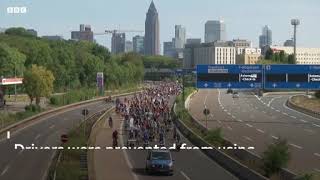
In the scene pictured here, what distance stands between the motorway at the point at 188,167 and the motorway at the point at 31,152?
439cm

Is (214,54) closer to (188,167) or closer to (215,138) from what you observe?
(215,138)

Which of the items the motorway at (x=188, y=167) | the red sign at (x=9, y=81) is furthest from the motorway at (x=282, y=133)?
the red sign at (x=9, y=81)

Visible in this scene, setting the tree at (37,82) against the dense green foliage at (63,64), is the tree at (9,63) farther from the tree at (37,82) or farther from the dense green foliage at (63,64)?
the tree at (37,82)

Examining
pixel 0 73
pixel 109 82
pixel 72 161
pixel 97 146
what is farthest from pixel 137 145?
pixel 109 82

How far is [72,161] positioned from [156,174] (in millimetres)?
3782

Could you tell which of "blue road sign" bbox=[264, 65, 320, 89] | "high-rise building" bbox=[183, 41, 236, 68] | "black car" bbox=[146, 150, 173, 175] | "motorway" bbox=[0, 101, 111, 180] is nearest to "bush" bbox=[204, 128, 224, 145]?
"blue road sign" bbox=[264, 65, 320, 89]

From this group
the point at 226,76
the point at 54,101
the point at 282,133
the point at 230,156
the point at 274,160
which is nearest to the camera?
the point at 274,160

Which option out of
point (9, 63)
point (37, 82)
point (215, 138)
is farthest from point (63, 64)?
point (215, 138)

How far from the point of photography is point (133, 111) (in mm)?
58094

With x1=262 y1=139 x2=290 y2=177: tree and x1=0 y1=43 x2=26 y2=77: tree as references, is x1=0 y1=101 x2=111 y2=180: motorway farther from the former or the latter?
x1=0 y1=43 x2=26 y2=77: tree

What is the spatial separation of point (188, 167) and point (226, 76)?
49.2ft

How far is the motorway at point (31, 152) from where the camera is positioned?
30.8 metres

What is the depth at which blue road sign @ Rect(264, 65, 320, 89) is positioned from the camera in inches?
1796

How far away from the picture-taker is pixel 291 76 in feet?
150
